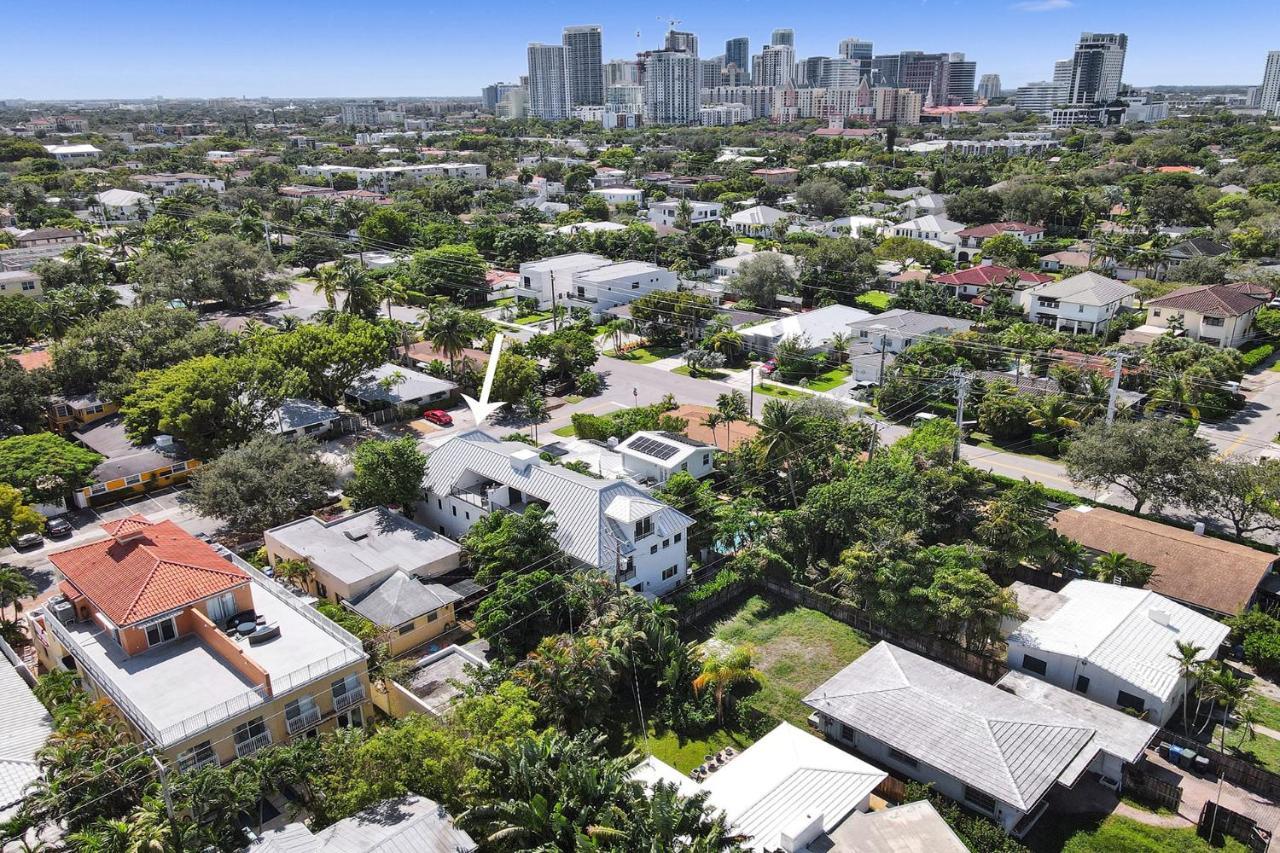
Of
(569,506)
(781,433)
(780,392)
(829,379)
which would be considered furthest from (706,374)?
(569,506)

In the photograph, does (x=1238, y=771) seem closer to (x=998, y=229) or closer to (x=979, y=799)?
(x=979, y=799)

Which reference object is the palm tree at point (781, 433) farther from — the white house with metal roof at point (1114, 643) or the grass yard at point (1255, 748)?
the grass yard at point (1255, 748)

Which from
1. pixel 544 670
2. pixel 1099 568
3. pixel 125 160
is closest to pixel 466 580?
pixel 544 670

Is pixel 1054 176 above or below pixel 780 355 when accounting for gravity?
above

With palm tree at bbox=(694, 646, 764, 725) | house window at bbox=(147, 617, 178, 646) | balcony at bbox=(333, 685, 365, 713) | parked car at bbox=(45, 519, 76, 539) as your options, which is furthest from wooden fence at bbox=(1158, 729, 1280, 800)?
parked car at bbox=(45, 519, 76, 539)

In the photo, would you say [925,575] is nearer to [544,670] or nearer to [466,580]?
[544,670]

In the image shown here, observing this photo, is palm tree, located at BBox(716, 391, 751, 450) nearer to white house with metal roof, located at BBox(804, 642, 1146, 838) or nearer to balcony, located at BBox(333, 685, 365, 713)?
white house with metal roof, located at BBox(804, 642, 1146, 838)
